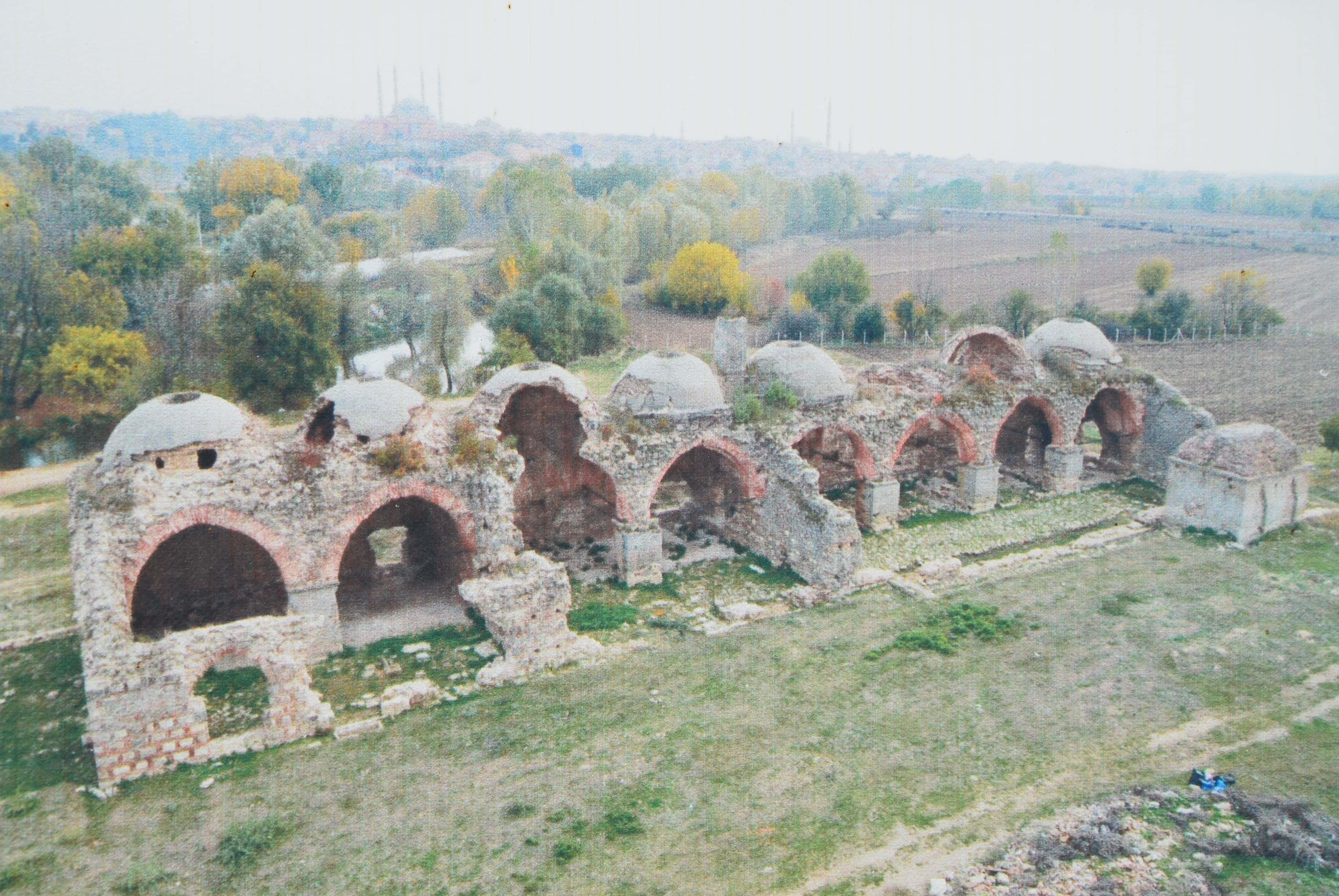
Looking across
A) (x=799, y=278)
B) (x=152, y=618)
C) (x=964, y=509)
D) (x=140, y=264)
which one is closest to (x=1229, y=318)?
(x=799, y=278)

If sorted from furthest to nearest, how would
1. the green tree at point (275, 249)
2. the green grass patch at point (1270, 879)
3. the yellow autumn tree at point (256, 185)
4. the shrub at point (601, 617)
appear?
the yellow autumn tree at point (256, 185) → the green tree at point (275, 249) → the shrub at point (601, 617) → the green grass patch at point (1270, 879)

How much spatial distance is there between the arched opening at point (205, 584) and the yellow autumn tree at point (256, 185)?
4090cm

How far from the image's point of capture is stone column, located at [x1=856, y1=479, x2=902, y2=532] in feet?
63.4

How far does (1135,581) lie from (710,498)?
8195 mm

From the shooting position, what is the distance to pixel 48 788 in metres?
11.1

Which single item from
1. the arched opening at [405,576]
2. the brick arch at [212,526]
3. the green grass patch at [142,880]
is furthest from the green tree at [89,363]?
→ the green grass patch at [142,880]

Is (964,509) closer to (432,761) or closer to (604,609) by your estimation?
(604,609)

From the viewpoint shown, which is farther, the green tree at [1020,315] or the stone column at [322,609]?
the green tree at [1020,315]

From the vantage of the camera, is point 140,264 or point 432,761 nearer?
point 432,761

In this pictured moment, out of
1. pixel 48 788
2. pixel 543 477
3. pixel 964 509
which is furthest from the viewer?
pixel 964 509

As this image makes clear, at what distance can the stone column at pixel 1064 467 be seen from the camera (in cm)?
2150

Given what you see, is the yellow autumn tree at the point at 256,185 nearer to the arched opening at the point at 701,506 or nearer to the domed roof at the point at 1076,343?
the arched opening at the point at 701,506

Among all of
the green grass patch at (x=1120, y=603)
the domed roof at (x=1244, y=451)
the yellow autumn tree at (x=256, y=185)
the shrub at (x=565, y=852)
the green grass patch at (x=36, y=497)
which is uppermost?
the yellow autumn tree at (x=256, y=185)

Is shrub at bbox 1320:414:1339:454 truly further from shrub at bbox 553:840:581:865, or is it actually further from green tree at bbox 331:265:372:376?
green tree at bbox 331:265:372:376
